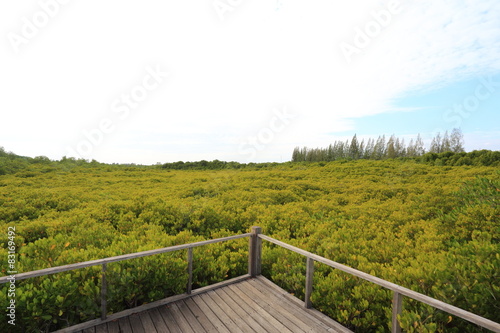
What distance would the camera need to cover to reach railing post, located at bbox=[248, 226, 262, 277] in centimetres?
541

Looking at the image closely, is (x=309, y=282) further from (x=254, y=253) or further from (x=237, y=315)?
(x=254, y=253)

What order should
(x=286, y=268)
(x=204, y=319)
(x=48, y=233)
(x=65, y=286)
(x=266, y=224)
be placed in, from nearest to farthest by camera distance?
1. (x=65, y=286)
2. (x=204, y=319)
3. (x=286, y=268)
4. (x=48, y=233)
5. (x=266, y=224)

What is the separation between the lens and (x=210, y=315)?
4.05 meters

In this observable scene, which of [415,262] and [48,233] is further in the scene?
[48,233]

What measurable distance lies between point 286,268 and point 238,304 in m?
1.41

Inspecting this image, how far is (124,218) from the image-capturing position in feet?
27.7

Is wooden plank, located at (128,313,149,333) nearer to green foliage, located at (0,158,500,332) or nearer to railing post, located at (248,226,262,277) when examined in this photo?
green foliage, located at (0,158,500,332)

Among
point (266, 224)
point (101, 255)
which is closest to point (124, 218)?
point (101, 255)

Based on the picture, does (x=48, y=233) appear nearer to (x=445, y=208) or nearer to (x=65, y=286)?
(x=65, y=286)

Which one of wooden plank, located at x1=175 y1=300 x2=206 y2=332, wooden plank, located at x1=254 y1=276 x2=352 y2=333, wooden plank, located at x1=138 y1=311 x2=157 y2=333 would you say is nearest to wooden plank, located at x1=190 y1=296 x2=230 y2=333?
wooden plank, located at x1=175 y1=300 x2=206 y2=332

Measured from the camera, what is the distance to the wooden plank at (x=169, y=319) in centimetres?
368

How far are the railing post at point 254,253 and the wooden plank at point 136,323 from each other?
238 centimetres

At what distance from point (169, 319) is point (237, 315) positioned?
3.64 ft

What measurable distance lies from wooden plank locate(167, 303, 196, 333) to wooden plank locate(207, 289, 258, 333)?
0.67 m
